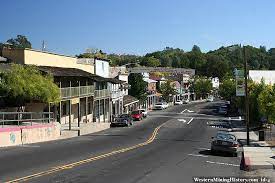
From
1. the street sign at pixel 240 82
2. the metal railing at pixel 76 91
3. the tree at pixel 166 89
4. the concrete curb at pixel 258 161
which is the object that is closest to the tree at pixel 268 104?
the street sign at pixel 240 82

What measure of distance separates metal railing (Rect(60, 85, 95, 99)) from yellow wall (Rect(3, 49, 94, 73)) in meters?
4.13

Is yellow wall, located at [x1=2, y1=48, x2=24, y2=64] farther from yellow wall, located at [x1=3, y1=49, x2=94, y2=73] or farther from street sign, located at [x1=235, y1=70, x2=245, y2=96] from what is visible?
street sign, located at [x1=235, y1=70, x2=245, y2=96]

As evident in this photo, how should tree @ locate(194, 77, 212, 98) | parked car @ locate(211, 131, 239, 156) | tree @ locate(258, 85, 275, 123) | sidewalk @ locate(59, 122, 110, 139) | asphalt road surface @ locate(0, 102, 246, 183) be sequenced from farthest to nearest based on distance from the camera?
tree @ locate(194, 77, 212, 98) → sidewalk @ locate(59, 122, 110, 139) → tree @ locate(258, 85, 275, 123) → parked car @ locate(211, 131, 239, 156) → asphalt road surface @ locate(0, 102, 246, 183)

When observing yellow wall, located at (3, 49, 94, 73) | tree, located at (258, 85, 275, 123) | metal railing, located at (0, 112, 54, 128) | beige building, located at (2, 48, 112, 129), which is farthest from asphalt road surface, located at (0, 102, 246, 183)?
yellow wall, located at (3, 49, 94, 73)

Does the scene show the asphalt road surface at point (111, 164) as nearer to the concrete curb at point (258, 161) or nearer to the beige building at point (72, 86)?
the concrete curb at point (258, 161)

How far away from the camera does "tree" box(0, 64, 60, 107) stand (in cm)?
3806

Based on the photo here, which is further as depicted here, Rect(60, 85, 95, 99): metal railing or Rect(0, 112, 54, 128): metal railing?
Rect(60, 85, 95, 99): metal railing

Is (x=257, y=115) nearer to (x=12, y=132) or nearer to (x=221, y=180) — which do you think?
(x=12, y=132)

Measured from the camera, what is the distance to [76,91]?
5216 cm

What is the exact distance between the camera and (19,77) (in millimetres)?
38188

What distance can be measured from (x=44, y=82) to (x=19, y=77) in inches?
98.0

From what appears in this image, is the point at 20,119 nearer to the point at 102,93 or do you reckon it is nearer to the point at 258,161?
the point at 258,161

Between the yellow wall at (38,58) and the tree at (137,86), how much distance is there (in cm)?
3528

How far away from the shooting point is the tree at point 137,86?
97562 millimetres
